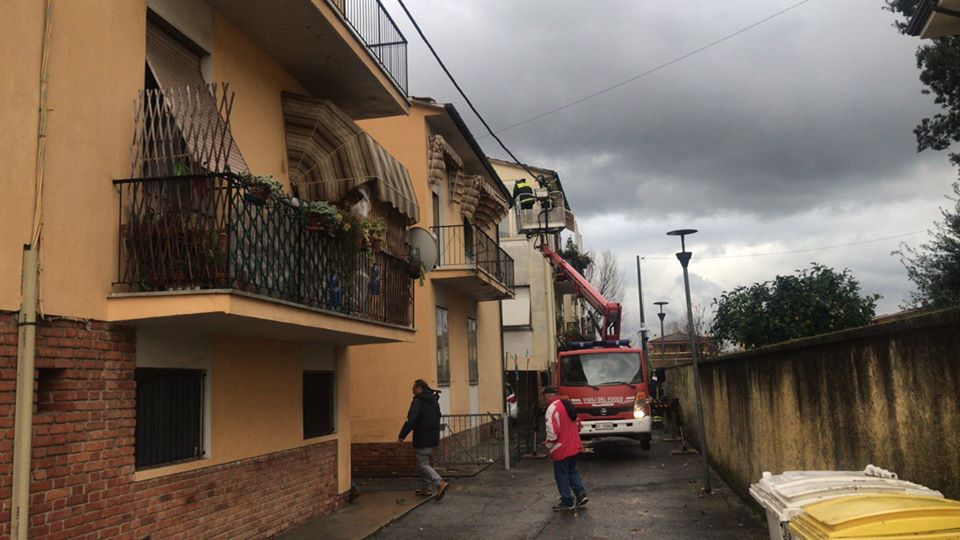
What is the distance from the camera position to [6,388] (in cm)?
549

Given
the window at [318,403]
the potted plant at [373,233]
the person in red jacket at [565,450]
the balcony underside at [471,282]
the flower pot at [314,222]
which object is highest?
the balcony underside at [471,282]

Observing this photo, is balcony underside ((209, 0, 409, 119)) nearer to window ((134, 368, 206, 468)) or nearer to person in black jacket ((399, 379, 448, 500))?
window ((134, 368, 206, 468))

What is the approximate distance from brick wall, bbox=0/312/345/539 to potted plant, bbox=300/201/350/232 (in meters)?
2.53

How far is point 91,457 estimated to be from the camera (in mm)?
6289

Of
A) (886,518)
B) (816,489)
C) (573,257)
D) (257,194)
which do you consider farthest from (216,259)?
(573,257)

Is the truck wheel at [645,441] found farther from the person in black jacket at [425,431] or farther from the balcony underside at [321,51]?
the balcony underside at [321,51]

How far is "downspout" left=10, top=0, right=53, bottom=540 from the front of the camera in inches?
215

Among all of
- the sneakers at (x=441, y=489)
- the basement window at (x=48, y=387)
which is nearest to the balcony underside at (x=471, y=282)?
the sneakers at (x=441, y=489)

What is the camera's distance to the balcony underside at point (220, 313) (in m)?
6.64

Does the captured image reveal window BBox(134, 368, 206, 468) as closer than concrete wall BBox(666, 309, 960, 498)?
No

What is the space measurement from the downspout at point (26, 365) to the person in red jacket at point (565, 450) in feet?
24.6

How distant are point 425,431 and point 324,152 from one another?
16.0 ft

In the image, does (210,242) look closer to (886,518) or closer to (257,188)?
(257,188)

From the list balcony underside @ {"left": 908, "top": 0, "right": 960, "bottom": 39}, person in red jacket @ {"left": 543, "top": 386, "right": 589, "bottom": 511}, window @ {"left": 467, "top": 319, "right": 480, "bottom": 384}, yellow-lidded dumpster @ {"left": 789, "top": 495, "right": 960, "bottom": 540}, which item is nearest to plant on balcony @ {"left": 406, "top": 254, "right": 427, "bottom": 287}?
person in red jacket @ {"left": 543, "top": 386, "right": 589, "bottom": 511}
